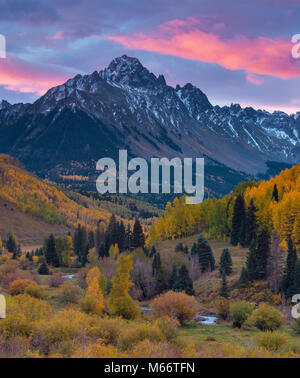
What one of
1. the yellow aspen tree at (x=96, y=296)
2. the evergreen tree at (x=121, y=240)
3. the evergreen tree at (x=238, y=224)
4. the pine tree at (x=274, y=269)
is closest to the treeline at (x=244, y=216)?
the evergreen tree at (x=238, y=224)

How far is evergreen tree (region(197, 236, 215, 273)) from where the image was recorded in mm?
98613

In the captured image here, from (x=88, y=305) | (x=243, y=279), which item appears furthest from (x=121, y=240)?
(x=88, y=305)

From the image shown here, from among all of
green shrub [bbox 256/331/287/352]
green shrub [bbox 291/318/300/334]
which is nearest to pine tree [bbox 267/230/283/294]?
green shrub [bbox 291/318/300/334]

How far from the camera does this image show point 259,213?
370ft

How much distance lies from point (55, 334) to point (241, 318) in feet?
113

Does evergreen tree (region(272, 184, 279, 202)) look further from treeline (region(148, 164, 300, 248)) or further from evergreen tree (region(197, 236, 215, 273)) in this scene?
evergreen tree (region(197, 236, 215, 273))

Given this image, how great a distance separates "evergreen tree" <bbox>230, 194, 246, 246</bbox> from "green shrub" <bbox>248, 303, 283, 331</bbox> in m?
58.6

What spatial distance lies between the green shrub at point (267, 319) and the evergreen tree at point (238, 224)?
192 ft

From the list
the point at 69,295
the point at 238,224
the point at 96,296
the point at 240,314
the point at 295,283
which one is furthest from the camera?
the point at 238,224

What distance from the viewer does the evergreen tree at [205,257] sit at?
98.6 meters

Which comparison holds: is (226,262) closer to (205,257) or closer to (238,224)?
(205,257)

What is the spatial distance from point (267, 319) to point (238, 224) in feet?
211

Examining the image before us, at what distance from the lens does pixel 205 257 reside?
10038cm
